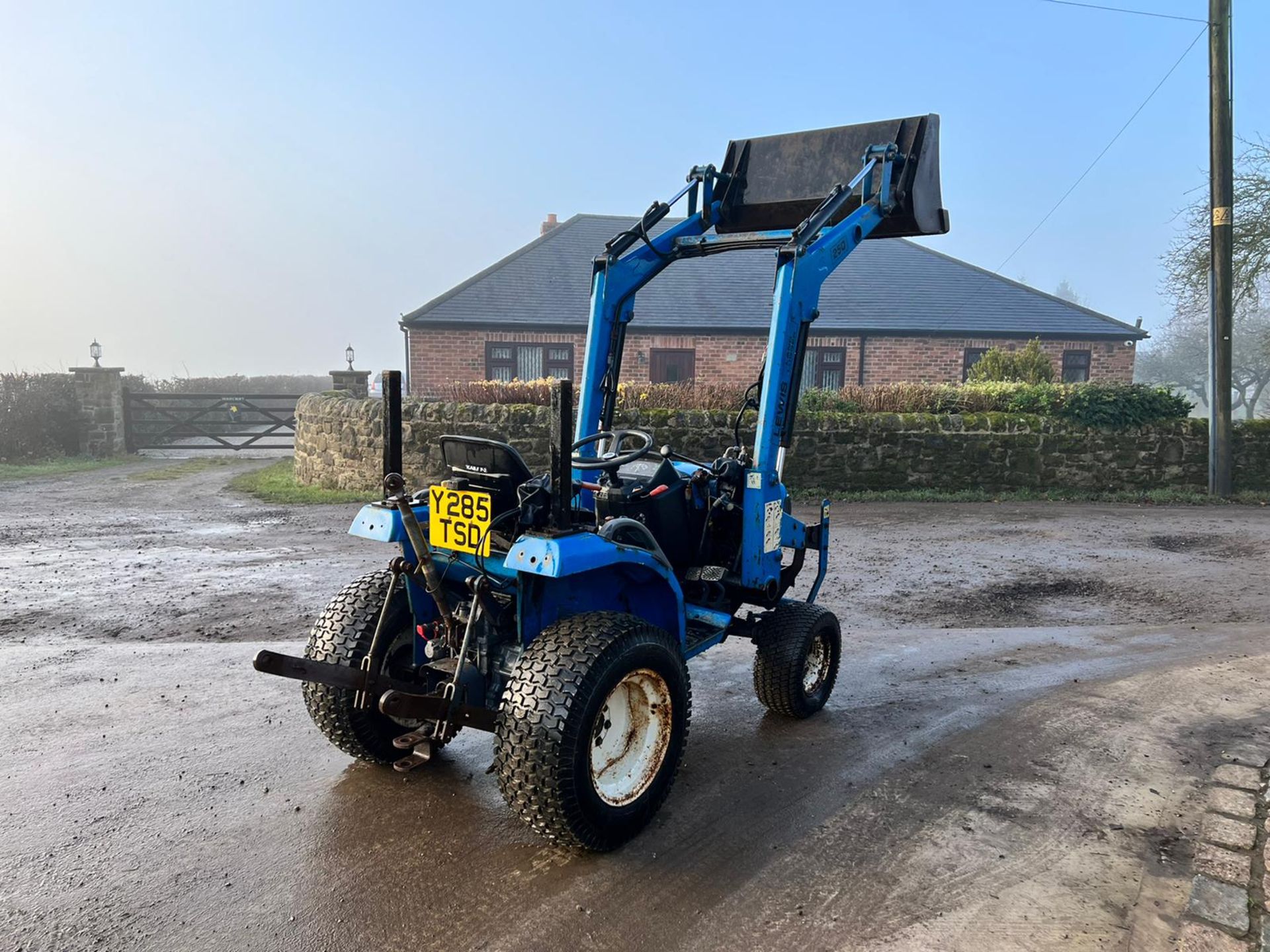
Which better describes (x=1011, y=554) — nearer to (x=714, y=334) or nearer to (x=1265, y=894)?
(x=1265, y=894)

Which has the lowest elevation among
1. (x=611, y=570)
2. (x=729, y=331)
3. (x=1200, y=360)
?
(x=611, y=570)

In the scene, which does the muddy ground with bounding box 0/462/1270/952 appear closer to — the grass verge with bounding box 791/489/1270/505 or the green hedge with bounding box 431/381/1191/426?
the grass verge with bounding box 791/489/1270/505

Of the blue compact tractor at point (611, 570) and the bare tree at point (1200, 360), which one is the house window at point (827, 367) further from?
the bare tree at point (1200, 360)

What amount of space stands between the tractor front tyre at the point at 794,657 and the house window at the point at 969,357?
1981 cm

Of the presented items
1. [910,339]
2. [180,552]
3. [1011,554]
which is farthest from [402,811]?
[910,339]

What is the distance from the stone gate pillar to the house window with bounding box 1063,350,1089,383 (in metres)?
23.5

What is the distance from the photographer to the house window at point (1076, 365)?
23.9 meters

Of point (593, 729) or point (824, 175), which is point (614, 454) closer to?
point (593, 729)

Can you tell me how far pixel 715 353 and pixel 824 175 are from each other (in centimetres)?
1739

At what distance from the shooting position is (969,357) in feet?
76.0

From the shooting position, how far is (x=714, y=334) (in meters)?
22.5

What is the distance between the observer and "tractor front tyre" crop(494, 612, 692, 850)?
127 inches

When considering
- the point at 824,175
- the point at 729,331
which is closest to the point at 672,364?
the point at 729,331

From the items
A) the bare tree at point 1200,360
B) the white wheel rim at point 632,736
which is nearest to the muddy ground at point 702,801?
the white wheel rim at point 632,736
